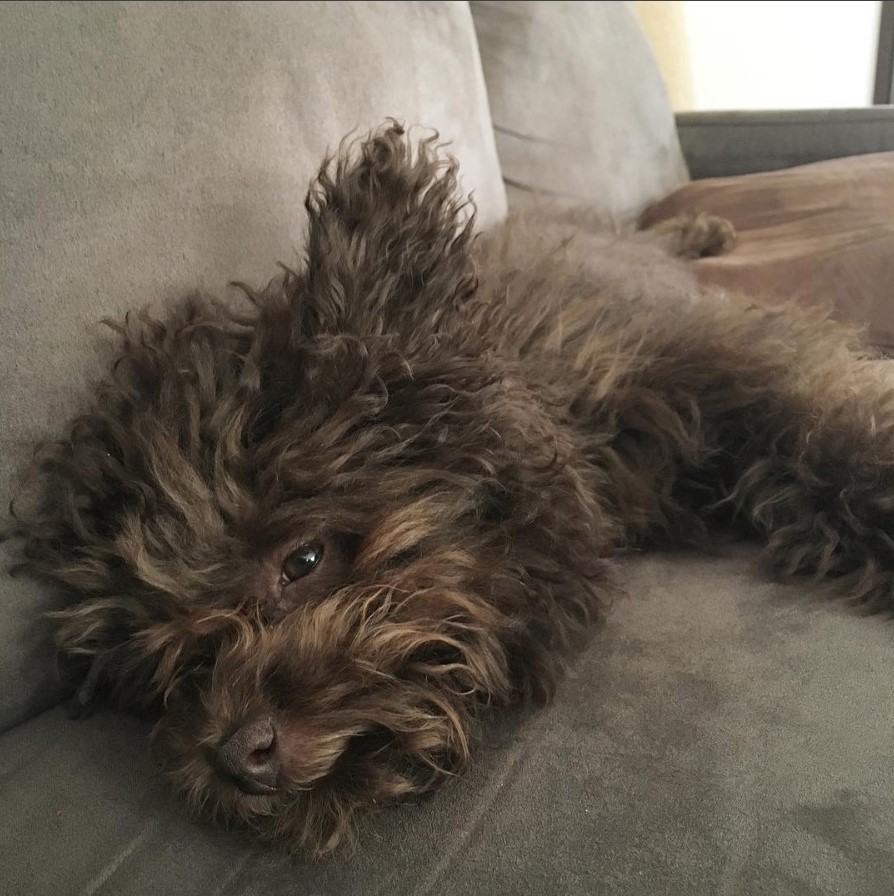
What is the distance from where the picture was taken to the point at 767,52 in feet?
15.1

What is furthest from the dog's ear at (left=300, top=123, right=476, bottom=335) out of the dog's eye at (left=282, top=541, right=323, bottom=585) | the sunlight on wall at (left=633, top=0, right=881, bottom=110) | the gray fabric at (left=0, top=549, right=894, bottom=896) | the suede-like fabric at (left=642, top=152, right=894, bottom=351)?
the sunlight on wall at (left=633, top=0, right=881, bottom=110)

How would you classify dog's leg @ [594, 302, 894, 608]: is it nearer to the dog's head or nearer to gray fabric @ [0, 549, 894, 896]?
gray fabric @ [0, 549, 894, 896]

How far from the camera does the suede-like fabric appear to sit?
73.8 inches

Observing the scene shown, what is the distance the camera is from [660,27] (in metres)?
4.31

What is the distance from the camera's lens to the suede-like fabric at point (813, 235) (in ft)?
6.15

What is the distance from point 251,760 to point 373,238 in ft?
2.20

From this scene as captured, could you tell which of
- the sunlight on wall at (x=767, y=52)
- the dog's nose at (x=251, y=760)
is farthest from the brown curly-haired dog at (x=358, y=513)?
the sunlight on wall at (x=767, y=52)

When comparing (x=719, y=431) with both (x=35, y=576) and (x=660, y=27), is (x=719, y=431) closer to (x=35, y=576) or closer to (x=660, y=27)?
(x=35, y=576)

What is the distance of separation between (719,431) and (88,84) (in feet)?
3.83

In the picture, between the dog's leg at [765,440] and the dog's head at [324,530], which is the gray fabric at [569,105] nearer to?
the dog's leg at [765,440]

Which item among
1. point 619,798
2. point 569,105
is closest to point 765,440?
point 619,798

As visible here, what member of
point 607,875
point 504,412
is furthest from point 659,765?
point 504,412

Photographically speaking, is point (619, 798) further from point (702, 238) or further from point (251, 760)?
point (702, 238)

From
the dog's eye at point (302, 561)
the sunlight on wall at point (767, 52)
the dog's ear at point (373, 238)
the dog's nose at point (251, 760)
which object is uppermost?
the dog's ear at point (373, 238)
